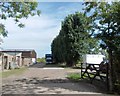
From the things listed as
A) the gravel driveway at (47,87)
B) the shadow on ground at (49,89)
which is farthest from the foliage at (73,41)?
the shadow on ground at (49,89)

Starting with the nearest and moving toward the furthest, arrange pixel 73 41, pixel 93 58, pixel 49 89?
pixel 49 89 → pixel 93 58 → pixel 73 41

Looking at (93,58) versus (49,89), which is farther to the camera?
(93,58)

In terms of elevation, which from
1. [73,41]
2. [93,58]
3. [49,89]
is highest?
[73,41]

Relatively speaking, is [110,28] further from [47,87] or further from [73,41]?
[73,41]

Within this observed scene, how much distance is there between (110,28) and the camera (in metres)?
15.6

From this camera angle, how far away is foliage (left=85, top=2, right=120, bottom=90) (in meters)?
14.6

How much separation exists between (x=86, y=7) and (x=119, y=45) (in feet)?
15.2

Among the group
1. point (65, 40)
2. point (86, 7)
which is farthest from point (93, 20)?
point (65, 40)

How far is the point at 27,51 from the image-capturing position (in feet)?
A: 374

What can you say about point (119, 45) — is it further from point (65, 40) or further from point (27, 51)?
point (27, 51)

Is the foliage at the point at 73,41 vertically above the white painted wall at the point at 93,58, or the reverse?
the foliage at the point at 73,41

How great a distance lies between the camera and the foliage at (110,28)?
47.8 feet

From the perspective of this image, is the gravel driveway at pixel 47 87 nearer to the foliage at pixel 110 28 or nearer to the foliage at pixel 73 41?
the foliage at pixel 110 28

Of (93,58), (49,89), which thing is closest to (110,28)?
(49,89)
